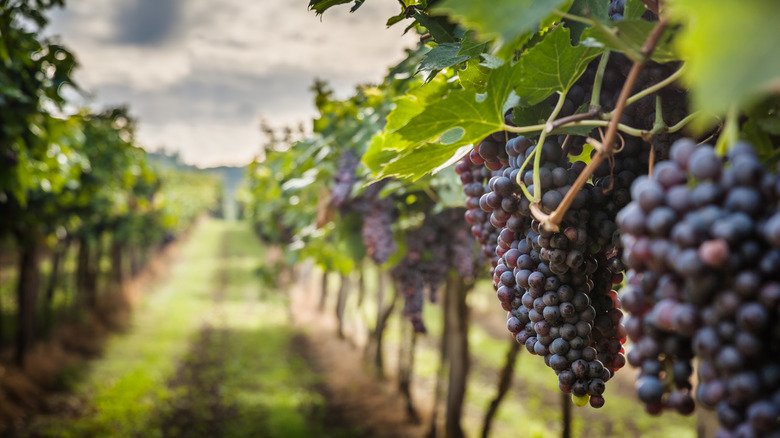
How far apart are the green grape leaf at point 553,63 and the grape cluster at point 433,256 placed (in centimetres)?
248

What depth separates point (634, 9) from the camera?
99 centimetres

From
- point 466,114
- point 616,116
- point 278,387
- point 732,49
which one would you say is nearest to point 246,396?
point 278,387

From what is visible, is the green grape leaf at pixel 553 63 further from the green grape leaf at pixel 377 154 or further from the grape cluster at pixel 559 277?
the green grape leaf at pixel 377 154

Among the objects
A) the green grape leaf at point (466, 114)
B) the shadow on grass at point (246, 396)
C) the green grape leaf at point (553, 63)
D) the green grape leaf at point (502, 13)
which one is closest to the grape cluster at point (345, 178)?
the green grape leaf at point (466, 114)

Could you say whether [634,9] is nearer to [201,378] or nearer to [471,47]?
[471,47]

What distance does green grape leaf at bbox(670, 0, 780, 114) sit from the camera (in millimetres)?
479

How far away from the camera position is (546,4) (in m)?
0.66

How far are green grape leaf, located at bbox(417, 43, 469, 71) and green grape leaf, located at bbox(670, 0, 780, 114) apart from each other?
2.41 feet

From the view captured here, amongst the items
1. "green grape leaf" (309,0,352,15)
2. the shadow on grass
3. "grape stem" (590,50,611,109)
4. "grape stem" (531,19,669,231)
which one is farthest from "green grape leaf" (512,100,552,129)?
the shadow on grass

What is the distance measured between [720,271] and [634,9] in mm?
613

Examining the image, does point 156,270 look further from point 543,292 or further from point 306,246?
point 543,292

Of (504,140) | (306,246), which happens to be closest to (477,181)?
(504,140)

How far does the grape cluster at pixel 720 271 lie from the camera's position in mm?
598

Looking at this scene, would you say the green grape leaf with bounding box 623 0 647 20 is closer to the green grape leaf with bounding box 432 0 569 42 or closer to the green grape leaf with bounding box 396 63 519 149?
the green grape leaf with bounding box 396 63 519 149
